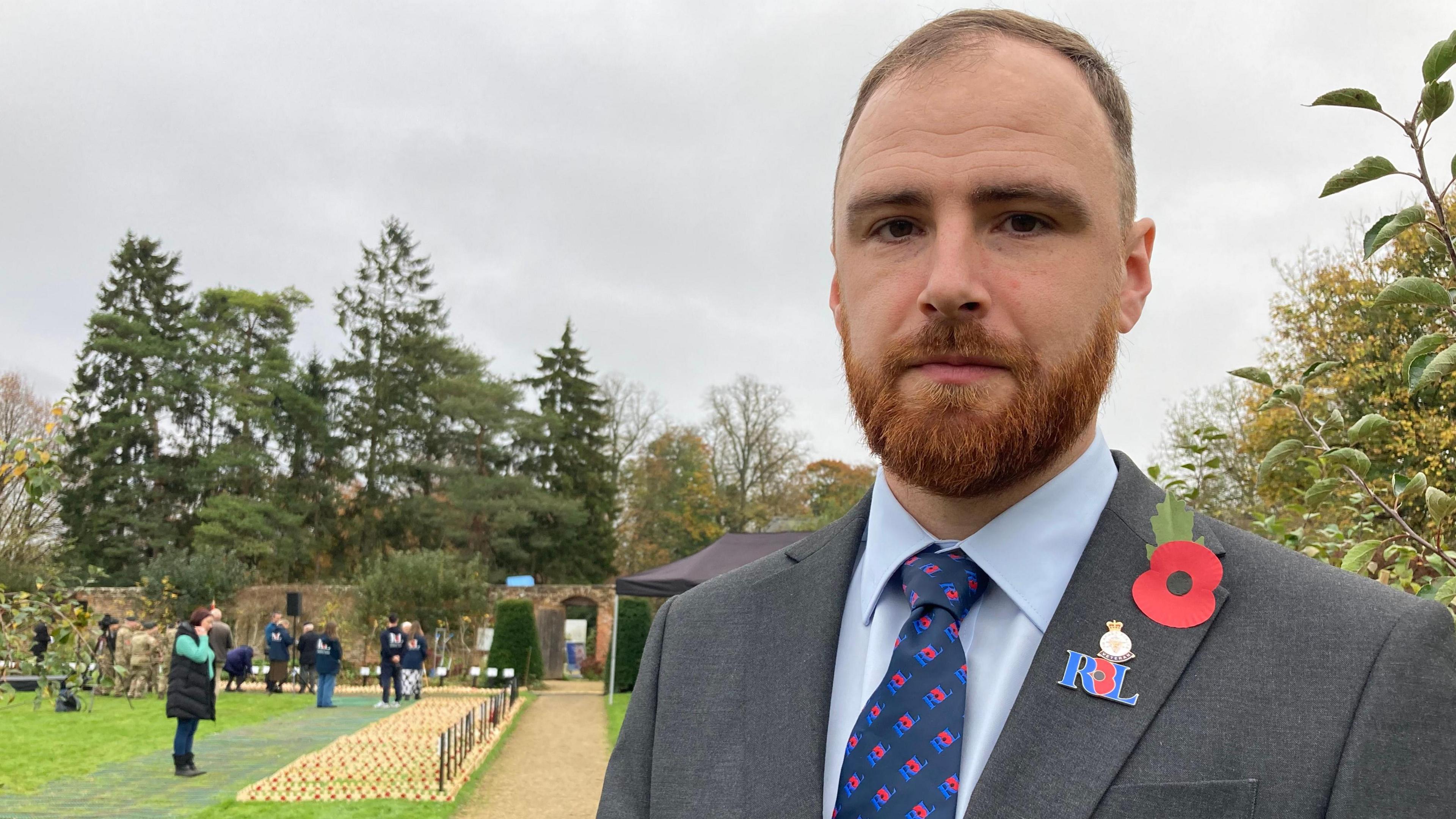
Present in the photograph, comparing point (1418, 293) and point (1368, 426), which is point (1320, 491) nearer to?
point (1368, 426)

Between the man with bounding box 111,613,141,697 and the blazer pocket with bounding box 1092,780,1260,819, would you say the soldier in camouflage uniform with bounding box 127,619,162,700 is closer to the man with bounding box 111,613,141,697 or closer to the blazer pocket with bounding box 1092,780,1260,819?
the man with bounding box 111,613,141,697

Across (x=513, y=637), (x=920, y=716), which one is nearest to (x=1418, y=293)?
(x=920, y=716)

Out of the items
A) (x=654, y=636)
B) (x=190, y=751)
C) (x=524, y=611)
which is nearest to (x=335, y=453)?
(x=524, y=611)

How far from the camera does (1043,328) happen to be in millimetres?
1292

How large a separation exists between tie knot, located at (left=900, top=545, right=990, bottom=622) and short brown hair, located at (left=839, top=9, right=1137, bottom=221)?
1.62 feet

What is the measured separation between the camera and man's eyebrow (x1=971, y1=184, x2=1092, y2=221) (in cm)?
131

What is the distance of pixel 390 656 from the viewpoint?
74.8ft

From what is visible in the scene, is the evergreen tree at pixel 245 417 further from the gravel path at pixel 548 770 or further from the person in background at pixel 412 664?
the gravel path at pixel 548 770

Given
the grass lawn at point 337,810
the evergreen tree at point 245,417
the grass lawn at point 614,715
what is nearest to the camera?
the grass lawn at point 337,810

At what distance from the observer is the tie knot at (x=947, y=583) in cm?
134

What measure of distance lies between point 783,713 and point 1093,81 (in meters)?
0.93

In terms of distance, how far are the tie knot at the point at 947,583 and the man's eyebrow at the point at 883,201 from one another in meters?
0.44

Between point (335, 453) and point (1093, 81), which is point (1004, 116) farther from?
point (335, 453)

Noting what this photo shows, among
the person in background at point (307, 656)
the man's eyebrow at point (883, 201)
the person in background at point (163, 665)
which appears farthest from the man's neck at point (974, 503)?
the person in background at point (307, 656)
